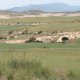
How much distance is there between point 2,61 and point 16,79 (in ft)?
6.45

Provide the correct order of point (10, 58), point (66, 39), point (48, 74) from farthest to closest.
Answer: point (66, 39)
point (10, 58)
point (48, 74)

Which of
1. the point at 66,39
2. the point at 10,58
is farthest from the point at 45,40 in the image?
the point at 10,58

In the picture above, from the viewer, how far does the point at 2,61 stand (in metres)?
15.8

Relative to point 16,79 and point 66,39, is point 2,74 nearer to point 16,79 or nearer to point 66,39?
point 16,79

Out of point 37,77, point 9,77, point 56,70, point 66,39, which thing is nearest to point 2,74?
point 9,77

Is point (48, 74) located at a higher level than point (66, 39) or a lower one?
higher

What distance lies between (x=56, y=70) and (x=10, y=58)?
188 cm

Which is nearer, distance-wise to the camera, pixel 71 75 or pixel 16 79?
pixel 16 79

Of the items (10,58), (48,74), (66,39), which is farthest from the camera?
(66,39)

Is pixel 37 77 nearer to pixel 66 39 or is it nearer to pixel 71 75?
pixel 71 75

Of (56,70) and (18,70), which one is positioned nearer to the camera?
(18,70)

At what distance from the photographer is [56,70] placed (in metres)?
15.7

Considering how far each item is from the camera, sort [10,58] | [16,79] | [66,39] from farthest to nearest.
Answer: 1. [66,39]
2. [10,58]
3. [16,79]

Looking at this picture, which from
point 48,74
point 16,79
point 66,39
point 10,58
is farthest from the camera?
point 66,39
